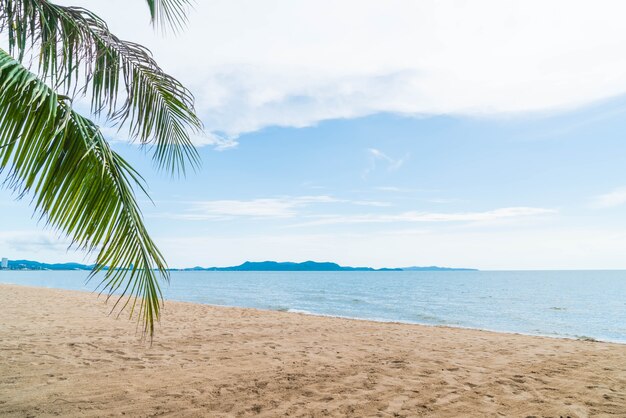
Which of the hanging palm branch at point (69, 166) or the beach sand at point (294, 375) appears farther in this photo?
the beach sand at point (294, 375)

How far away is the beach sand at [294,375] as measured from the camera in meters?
5.00

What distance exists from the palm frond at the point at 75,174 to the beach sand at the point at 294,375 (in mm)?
2528

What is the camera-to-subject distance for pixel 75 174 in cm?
293

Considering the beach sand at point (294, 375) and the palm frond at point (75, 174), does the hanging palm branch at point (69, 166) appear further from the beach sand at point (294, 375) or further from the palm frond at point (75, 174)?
the beach sand at point (294, 375)

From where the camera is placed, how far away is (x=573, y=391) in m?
5.95

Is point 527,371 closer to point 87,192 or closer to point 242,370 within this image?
point 242,370

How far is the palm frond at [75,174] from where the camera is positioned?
2.84m

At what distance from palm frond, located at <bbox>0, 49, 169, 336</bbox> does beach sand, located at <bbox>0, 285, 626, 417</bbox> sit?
253 cm

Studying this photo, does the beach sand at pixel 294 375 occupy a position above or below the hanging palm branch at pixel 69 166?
below

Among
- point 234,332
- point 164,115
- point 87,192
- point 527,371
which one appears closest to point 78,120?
point 87,192

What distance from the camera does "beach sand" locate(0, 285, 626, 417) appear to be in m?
5.00

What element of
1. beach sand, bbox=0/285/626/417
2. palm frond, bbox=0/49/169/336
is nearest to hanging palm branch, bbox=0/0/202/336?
palm frond, bbox=0/49/169/336

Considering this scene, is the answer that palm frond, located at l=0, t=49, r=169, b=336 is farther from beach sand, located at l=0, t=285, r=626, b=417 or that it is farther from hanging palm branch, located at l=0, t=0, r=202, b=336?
beach sand, located at l=0, t=285, r=626, b=417

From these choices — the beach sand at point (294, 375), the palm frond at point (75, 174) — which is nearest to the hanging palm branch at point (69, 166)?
the palm frond at point (75, 174)
